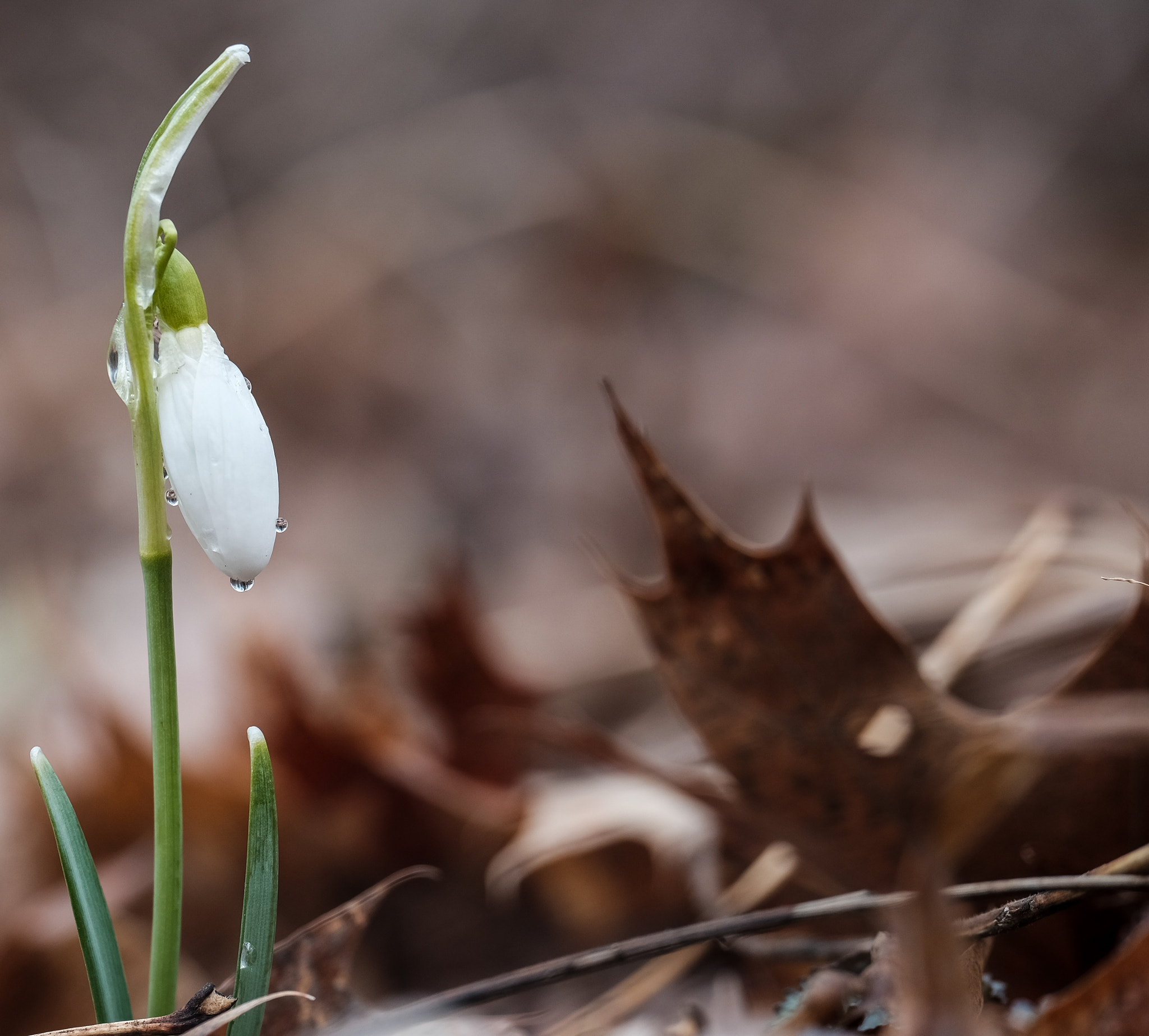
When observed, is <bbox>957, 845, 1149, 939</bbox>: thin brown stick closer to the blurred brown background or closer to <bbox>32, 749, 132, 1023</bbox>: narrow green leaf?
<bbox>32, 749, 132, 1023</bbox>: narrow green leaf

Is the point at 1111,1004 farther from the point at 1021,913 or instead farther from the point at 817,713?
the point at 817,713

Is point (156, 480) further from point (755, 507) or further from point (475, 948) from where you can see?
point (755, 507)

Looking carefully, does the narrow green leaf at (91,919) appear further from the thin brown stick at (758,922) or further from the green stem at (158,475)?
the thin brown stick at (758,922)

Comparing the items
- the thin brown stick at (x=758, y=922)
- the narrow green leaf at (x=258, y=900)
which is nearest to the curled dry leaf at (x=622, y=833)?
the thin brown stick at (x=758, y=922)

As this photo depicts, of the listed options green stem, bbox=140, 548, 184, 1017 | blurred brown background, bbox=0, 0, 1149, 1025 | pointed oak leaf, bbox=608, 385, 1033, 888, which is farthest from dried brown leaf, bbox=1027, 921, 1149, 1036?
blurred brown background, bbox=0, 0, 1149, 1025

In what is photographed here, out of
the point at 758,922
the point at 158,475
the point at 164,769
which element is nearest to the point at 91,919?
the point at 164,769

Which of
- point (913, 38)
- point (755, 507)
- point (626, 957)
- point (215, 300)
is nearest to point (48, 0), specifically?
point (215, 300)
